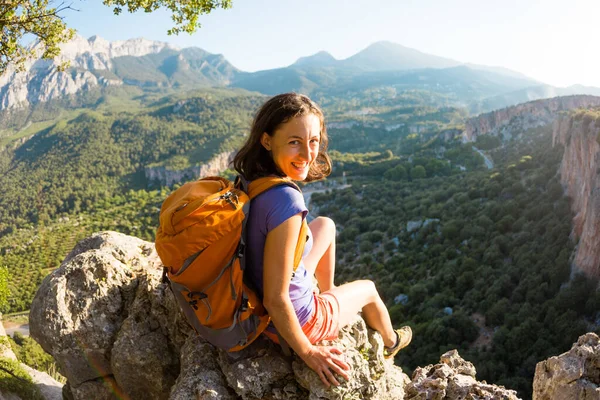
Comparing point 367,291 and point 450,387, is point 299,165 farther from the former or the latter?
point 450,387

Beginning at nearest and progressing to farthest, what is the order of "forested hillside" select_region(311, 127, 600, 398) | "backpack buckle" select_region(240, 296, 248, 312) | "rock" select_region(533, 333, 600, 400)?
"backpack buckle" select_region(240, 296, 248, 312), "rock" select_region(533, 333, 600, 400), "forested hillside" select_region(311, 127, 600, 398)

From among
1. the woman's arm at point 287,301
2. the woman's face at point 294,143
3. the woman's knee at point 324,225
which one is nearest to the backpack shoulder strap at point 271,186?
the woman's arm at point 287,301

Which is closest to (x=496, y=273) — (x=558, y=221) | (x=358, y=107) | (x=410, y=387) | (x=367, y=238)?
(x=558, y=221)

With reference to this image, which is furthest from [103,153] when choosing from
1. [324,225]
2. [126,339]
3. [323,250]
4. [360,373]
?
[360,373]

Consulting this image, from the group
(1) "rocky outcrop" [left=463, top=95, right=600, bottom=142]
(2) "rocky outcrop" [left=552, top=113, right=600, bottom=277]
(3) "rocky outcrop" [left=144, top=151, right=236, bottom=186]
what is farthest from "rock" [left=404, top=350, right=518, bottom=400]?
(3) "rocky outcrop" [left=144, top=151, right=236, bottom=186]

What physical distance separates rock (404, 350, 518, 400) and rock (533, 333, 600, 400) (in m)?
0.79

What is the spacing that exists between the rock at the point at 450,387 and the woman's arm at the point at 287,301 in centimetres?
114

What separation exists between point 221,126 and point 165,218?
464 ft

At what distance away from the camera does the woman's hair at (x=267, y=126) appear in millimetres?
2752

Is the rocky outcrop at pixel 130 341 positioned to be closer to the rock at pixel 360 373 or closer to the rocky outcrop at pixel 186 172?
the rock at pixel 360 373

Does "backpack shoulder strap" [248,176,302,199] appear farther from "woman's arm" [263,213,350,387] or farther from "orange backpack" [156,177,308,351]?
"woman's arm" [263,213,350,387]

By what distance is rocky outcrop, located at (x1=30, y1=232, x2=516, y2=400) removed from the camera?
Result: 308 centimetres

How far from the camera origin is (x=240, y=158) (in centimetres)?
290

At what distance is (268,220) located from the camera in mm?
2420
